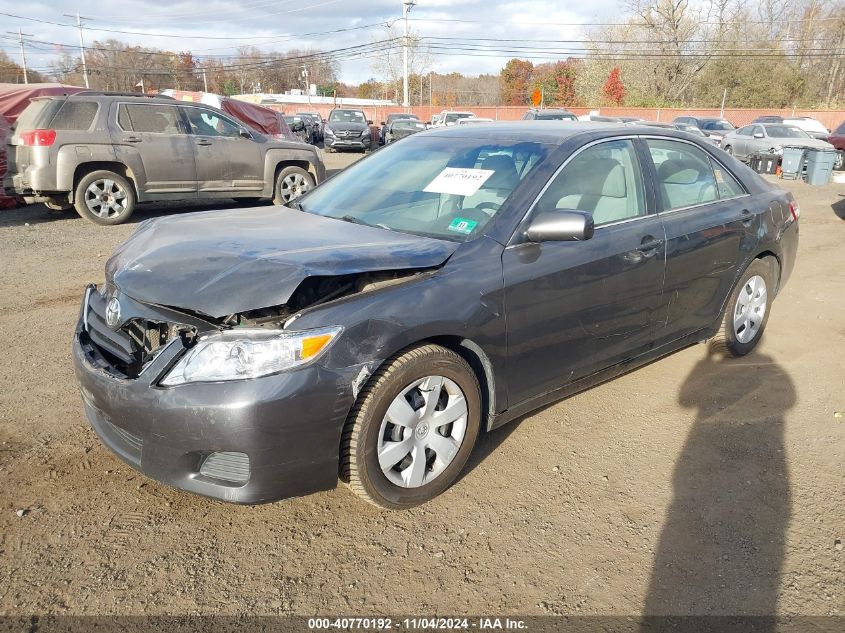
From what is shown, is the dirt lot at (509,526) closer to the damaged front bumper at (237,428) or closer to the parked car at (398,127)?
the damaged front bumper at (237,428)

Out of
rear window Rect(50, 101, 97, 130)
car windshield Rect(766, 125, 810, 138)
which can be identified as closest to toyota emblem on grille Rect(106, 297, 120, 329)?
rear window Rect(50, 101, 97, 130)

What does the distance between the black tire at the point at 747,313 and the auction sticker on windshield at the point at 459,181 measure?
7.02 feet

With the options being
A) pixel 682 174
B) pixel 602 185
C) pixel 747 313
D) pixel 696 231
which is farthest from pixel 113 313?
pixel 747 313

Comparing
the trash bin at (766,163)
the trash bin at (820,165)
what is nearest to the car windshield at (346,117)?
the trash bin at (766,163)

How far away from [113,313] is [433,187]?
1.76 metres

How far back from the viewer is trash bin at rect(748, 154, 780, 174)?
60.3 feet

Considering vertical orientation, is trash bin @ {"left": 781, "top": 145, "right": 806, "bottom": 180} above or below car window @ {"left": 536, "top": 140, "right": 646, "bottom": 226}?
below

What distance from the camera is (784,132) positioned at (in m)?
20.9

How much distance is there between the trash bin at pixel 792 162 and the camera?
1714 cm

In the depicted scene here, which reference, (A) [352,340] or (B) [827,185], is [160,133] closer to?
(A) [352,340]

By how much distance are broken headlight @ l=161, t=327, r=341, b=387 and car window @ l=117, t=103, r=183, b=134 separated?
8.55 metres

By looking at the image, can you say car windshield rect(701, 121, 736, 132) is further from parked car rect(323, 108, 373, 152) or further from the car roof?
the car roof

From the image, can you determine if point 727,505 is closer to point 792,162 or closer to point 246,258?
point 246,258

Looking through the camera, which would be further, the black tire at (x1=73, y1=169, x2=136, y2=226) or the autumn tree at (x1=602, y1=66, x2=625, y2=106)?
the autumn tree at (x1=602, y1=66, x2=625, y2=106)
